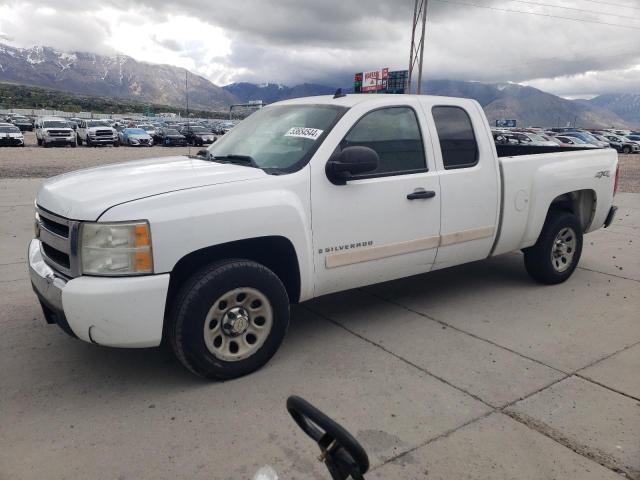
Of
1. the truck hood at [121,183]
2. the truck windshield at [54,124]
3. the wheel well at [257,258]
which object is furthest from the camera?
the truck windshield at [54,124]

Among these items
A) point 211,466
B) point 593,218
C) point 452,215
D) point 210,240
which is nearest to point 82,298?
point 210,240

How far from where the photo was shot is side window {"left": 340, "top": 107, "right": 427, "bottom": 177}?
393 cm

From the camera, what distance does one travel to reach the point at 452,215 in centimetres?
435

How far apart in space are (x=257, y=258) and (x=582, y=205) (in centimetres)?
385

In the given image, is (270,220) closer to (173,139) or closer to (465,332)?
(465,332)

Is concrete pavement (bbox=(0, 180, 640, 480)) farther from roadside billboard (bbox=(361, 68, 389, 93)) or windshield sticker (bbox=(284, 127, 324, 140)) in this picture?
roadside billboard (bbox=(361, 68, 389, 93))

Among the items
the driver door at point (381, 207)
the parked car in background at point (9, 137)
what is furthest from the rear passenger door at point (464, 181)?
the parked car in background at point (9, 137)

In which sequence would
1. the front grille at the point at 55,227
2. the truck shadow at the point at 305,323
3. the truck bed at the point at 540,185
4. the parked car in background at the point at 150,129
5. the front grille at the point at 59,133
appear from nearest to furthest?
the front grille at the point at 55,227
the truck shadow at the point at 305,323
the truck bed at the point at 540,185
the front grille at the point at 59,133
the parked car in background at the point at 150,129

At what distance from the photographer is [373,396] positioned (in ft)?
10.6

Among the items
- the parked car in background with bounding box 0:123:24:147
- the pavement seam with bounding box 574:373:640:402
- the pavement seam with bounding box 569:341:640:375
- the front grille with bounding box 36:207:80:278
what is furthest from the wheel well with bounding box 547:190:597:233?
the parked car in background with bounding box 0:123:24:147

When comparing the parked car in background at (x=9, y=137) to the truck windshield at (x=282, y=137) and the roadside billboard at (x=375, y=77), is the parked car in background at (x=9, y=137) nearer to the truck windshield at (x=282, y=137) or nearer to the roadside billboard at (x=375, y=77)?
the truck windshield at (x=282, y=137)

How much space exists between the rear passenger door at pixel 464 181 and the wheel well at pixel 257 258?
1.35m

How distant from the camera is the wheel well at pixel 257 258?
11.0ft

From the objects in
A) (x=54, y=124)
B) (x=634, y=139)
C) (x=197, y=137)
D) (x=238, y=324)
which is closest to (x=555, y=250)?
(x=238, y=324)
